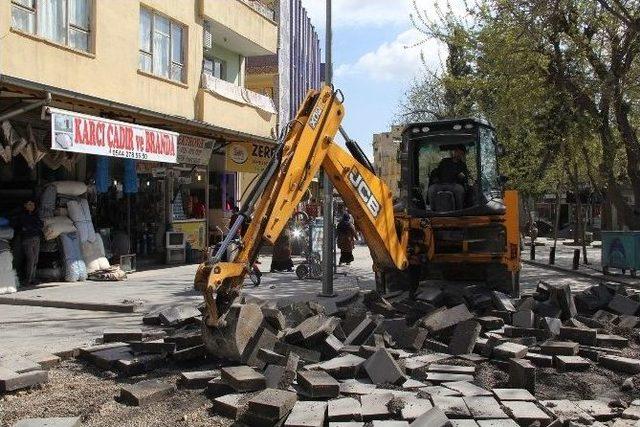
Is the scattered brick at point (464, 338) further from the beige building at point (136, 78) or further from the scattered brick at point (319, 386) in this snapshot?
the beige building at point (136, 78)

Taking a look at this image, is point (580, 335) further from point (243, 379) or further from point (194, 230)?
point (194, 230)

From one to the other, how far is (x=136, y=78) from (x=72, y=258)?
493 cm

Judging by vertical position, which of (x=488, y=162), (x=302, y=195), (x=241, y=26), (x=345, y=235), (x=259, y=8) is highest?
(x=259, y=8)

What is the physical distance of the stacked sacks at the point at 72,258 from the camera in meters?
14.1

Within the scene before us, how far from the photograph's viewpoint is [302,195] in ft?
24.7

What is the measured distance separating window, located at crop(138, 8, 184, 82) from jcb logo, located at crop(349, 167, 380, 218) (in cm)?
1009

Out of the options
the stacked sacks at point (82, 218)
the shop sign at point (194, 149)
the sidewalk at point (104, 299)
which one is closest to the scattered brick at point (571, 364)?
the sidewalk at point (104, 299)

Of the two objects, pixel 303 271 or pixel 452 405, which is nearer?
pixel 452 405

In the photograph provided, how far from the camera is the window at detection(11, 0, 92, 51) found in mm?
12867

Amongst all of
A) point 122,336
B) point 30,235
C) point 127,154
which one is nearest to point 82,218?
point 30,235

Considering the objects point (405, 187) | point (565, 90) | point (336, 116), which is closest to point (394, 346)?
point (336, 116)

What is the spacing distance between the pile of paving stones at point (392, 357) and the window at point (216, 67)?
14392 mm

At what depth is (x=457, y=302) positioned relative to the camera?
9477 mm

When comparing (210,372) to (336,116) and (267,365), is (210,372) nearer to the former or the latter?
(267,365)
